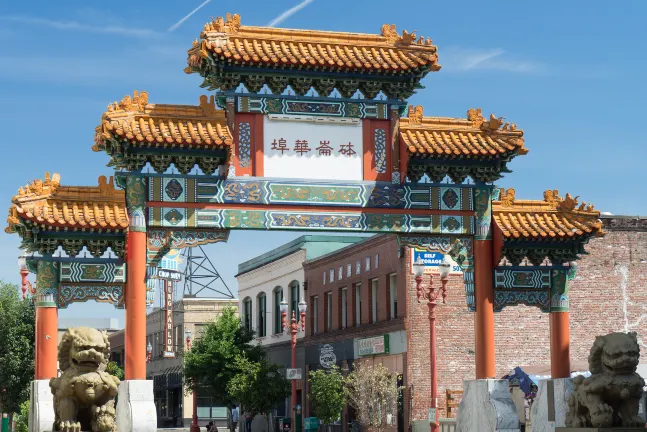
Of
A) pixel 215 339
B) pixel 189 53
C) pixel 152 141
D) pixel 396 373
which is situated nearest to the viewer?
pixel 152 141

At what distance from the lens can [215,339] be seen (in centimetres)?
5094

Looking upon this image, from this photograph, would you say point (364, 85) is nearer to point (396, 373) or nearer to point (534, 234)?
point (534, 234)

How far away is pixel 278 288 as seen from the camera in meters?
60.8

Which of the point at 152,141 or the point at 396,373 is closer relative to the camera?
the point at 152,141

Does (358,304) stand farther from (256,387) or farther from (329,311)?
(256,387)

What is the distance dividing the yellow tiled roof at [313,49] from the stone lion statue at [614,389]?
A: 9843mm

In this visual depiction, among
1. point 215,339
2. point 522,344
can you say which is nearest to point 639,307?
point 522,344

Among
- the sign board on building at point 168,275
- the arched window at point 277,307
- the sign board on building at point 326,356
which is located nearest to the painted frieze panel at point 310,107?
the sign board on building at point 168,275

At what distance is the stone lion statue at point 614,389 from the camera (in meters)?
16.2

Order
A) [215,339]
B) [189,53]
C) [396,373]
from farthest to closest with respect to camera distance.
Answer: [215,339] < [396,373] < [189,53]

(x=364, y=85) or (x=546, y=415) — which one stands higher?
(x=364, y=85)

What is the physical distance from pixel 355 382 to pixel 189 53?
20.7 meters

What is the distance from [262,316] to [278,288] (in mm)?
3820

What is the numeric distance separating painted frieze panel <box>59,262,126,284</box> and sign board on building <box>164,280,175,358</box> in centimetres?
4801
